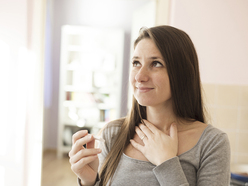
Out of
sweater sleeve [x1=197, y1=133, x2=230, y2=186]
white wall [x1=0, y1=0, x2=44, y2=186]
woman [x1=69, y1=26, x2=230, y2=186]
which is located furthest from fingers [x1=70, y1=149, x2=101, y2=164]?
white wall [x1=0, y1=0, x2=44, y2=186]

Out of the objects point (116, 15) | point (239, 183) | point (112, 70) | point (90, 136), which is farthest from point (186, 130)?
point (116, 15)

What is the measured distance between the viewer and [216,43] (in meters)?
1.81

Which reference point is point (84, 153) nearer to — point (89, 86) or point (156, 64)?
point (156, 64)

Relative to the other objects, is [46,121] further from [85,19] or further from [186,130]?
[186,130]

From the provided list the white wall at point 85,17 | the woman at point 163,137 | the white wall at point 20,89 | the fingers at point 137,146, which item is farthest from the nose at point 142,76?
the white wall at point 85,17

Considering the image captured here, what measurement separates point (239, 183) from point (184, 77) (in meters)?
0.85

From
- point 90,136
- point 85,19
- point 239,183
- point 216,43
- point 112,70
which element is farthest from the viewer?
point 85,19

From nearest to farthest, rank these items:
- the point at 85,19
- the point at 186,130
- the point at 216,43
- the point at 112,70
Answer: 1. the point at 186,130
2. the point at 216,43
3. the point at 112,70
4. the point at 85,19

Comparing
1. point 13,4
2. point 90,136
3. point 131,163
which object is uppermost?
point 13,4

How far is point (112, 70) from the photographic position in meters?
4.04

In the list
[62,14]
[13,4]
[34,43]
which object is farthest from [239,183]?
[62,14]

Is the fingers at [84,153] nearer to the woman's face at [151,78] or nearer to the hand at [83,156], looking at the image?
the hand at [83,156]

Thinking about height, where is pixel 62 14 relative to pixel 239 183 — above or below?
above

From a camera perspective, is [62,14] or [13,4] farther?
[62,14]
